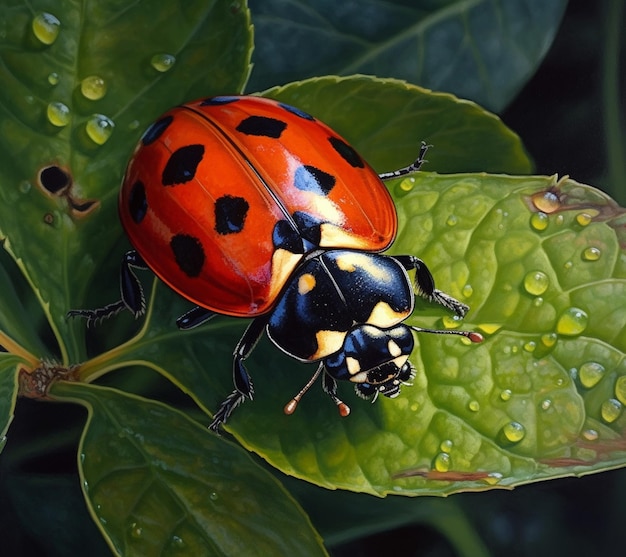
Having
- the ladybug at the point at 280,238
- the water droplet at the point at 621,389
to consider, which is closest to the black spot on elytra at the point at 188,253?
the ladybug at the point at 280,238

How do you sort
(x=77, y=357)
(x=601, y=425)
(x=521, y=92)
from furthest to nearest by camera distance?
(x=521, y=92) < (x=77, y=357) < (x=601, y=425)

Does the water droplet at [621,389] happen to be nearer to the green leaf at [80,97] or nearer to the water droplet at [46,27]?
the green leaf at [80,97]

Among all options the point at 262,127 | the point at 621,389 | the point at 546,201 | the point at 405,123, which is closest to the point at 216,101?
the point at 262,127

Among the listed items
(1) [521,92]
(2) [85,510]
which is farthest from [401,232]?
(2) [85,510]

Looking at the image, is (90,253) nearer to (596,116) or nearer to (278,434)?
(278,434)

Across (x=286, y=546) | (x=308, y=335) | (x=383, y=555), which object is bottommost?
(x=383, y=555)
